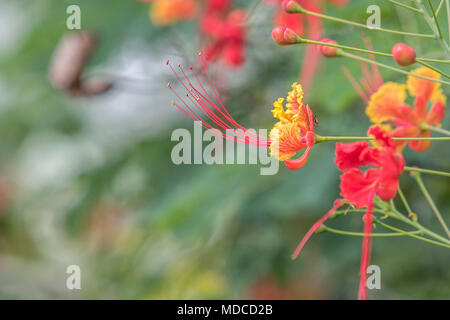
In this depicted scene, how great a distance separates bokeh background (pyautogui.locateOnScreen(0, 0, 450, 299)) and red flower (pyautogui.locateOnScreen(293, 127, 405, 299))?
0.60 meters

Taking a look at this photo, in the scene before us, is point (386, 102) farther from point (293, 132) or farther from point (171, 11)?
point (171, 11)

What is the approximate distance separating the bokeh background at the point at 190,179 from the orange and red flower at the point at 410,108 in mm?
288

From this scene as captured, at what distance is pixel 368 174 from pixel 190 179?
1.65m

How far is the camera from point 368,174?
3.76 feet

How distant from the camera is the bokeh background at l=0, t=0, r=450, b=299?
229cm

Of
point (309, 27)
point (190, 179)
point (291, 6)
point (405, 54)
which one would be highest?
point (309, 27)

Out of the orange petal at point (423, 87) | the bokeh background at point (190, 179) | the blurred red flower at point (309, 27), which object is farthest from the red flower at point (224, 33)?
the orange petal at point (423, 87)

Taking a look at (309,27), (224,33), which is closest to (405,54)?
(309,27)

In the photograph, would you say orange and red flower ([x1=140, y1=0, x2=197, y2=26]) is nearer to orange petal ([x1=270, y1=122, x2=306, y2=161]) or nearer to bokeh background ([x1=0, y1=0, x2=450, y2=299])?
bokeh background ([x1=0, y1=0, x2=450, y2=299])

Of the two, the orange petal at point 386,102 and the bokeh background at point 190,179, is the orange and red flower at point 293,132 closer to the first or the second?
the orange petal at point 386,102

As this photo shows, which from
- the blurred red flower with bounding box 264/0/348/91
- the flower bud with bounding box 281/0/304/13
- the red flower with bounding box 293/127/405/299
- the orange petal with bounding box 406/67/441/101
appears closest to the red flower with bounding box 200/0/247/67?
the blurred red flower with bounding box 264/0/348/91

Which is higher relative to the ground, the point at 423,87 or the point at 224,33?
the point at 224,33
